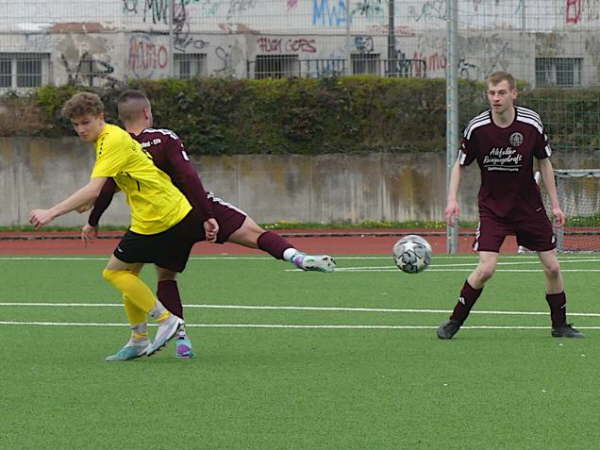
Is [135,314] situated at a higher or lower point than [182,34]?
lower

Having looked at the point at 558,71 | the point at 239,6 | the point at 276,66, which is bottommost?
the point at 558,71

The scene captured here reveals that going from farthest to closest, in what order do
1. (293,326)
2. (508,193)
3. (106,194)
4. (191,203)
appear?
(293,326)
(508,193)
(106,194)
(191,203)

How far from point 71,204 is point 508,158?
3.07 metres

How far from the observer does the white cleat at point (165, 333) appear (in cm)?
862

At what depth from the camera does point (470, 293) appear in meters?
9.53

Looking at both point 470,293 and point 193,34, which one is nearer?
point 470,293

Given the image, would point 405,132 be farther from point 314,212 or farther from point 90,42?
point 90,42

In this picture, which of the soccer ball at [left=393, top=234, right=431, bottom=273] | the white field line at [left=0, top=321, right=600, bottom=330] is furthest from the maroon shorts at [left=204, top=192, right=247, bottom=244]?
the white field line at [left=0, top=321, right=600, bottom=330]

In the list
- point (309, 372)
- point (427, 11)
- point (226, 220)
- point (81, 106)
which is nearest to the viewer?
point (309, 372)

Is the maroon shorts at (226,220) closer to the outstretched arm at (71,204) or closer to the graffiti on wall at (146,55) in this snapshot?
the outstretched arm at (71,204)

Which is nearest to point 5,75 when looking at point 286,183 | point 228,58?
point 228,58

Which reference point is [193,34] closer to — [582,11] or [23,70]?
[23,70]

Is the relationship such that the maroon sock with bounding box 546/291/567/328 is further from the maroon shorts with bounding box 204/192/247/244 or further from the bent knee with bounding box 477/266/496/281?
the maroon shorts with bounding box 204/192/247/244

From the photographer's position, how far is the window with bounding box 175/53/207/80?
26766mm
